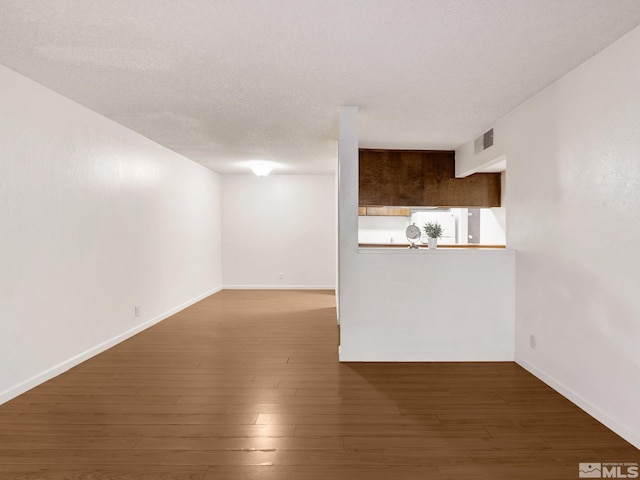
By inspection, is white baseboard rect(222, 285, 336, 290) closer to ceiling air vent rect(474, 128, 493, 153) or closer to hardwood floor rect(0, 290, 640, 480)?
hardwood floor rect(0, 290, 640, 480)

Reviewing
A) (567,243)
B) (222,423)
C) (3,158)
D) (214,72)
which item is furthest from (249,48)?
(567,243)

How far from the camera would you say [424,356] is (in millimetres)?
3738

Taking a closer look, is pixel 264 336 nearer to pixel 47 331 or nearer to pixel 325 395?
pixel 325 395

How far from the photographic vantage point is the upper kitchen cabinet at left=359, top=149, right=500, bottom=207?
6.15 metres

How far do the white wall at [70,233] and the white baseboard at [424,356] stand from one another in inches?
102

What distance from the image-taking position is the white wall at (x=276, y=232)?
27.6 feet

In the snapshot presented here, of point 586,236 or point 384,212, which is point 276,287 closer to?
point 384,212

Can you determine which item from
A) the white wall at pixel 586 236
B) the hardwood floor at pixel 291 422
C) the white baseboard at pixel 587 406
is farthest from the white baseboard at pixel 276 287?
the white baseboard at pixel 587 406

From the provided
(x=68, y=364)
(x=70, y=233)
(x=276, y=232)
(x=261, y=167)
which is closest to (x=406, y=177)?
(x=261, y=167)

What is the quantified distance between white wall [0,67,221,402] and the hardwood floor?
1.13 feet

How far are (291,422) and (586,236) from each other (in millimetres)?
2435

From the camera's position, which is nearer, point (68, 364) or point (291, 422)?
point (291, 422)

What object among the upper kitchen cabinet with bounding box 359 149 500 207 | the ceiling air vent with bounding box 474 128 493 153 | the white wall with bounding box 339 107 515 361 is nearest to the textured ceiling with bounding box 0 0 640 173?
the ceiling air vent with bounding box 474 128 493 153

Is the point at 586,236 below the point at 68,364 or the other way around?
the other way around
